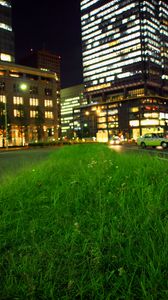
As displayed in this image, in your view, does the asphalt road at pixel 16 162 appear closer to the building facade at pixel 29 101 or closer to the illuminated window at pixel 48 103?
the building facade at pixel 29 101

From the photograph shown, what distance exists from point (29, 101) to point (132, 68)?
87766 mm

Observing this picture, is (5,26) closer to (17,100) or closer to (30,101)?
(30,101)

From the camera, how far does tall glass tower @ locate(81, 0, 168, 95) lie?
558ft

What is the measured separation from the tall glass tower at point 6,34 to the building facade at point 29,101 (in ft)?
41.5

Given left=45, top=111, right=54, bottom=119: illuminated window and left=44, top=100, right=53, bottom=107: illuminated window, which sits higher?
left=44, top=100, right=53, bottom=107: illuminated window

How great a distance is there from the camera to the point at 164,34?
18850 centimetres

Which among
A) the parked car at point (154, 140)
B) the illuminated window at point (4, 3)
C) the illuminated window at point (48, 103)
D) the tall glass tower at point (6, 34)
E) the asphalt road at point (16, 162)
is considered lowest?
the asphalt road at point (16, 162)

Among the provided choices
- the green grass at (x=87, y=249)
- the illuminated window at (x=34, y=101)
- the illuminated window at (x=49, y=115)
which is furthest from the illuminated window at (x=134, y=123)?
the green grass at (x=87, y=249)

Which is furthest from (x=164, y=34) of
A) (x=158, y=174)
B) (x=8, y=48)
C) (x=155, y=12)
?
(x=158, y=174)

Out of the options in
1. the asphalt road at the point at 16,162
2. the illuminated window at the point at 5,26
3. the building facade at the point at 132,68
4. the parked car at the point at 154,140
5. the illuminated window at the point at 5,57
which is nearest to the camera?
the asphalt road at the point at 16,162

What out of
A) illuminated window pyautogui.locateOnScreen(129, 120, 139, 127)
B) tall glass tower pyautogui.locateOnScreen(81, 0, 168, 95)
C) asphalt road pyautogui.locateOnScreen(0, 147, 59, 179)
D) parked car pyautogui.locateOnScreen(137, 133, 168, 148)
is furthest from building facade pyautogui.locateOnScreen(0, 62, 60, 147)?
tall glass tower pyautogui.locateOnScreen(81, 0, 168, 95)

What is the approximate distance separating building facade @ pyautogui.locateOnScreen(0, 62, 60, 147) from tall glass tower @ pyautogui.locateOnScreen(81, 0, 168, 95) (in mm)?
70632

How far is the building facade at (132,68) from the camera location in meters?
161

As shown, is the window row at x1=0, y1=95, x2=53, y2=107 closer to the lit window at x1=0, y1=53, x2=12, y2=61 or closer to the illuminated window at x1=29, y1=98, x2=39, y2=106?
the illuminated window at x1=29, y1=98, x2=39, y2=106
